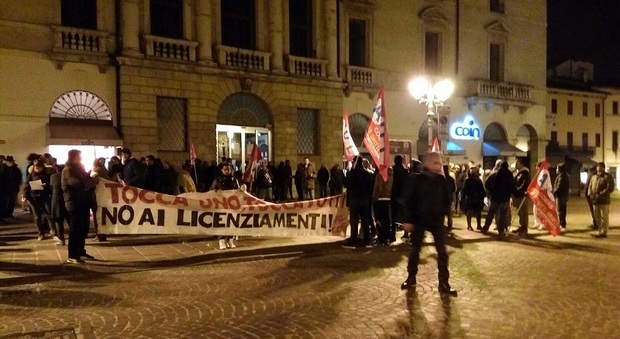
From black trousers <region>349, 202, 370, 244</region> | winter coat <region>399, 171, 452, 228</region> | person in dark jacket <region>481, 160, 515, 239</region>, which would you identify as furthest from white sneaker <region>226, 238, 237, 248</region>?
person in dark jacket <region>481, 160, 515, 239</region>

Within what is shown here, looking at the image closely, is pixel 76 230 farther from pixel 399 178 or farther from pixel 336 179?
pixel 336 179

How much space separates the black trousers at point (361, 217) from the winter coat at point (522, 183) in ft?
14.5

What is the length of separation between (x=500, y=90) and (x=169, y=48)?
18623 mm

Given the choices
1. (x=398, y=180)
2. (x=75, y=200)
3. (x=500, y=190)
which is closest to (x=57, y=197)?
(x=75, y=200)

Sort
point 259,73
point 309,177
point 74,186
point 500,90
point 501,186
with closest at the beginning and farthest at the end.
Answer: point 74,186 → point 501,186 → point 309,177 → point 259,73 → point 500,90

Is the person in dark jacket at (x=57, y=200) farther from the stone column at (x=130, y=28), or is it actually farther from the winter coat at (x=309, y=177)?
the winter coat at (x=309, y=177)

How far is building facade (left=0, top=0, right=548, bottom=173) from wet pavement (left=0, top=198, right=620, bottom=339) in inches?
301

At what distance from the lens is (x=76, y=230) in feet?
30.7

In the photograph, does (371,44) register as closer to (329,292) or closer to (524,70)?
(524,70)

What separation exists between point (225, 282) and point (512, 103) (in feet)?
88.2

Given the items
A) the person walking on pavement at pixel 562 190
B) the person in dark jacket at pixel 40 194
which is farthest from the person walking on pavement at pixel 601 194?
the person in dark jacket at pixel 40 194

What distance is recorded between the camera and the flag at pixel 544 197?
13.7 meters

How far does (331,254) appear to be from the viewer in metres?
10.9

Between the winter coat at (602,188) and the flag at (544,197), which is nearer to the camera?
the winter coat at (602,188)
